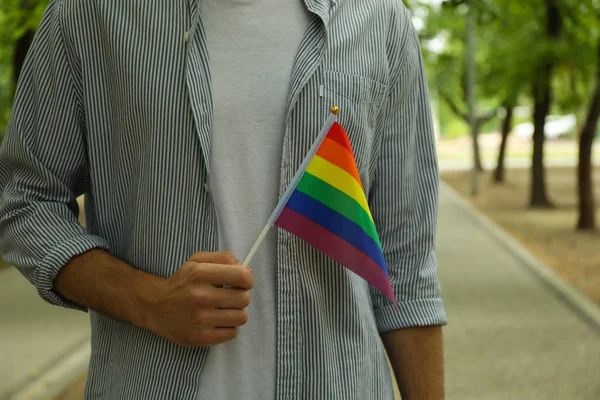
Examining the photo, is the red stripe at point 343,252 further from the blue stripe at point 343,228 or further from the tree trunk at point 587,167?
the tree trunk at point 587,167

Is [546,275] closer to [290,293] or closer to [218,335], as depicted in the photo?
[290,293]

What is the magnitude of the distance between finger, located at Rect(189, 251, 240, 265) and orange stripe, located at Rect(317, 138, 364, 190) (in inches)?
10.4

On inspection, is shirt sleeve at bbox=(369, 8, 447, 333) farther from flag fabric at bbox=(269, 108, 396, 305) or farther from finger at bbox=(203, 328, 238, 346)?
finger at bbox=(203, 328, 238, 346)

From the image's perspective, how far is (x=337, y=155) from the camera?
1773 mm

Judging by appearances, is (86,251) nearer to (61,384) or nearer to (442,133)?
(61,384)

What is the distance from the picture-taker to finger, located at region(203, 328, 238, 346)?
5.29 ft

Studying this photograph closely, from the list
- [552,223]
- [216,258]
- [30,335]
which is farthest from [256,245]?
[552,223]

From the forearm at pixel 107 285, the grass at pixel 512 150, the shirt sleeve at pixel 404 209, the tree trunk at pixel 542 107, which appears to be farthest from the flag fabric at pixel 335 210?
the grass at pixel 512 150

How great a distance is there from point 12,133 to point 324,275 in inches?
24.0

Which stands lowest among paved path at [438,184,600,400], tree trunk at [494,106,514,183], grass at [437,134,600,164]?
grass at [437,134,600,164]

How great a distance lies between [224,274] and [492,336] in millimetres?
8518

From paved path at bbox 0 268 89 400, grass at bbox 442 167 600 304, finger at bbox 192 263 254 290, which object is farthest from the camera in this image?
grass at bbox 442 167 600 304

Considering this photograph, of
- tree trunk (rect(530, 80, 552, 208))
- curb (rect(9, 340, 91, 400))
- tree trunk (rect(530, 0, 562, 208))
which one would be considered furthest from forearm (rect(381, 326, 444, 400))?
tree trunk (rect(530, 80, 552, 208))

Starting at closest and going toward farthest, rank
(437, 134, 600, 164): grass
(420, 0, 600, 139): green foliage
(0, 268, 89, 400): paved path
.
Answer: (0, 268, 89, 400): paved path → (420, 0, 600, 139): green foliage → (437, 134, 600, 164): grass
